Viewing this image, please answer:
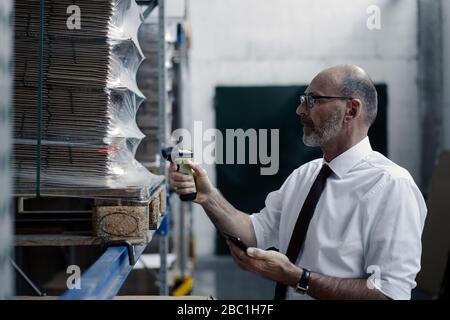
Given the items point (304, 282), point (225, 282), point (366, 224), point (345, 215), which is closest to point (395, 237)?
point (366, 224)

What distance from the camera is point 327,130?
6.98ft

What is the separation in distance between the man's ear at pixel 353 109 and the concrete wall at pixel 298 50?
5537 millimetres

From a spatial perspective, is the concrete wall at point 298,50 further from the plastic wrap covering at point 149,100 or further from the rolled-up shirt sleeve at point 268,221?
the rolled-up shirt sleeve at point 268,221

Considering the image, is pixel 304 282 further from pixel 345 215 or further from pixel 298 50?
pixel 298 50

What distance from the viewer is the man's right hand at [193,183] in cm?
230

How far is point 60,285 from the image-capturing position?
160 inches

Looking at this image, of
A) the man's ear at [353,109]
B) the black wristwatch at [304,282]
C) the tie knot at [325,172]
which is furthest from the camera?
the tie knot at [325,172]

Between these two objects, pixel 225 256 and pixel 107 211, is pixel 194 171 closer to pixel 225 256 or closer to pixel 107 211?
pixel 107 211

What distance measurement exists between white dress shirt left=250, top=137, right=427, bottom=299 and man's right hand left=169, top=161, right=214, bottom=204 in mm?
404

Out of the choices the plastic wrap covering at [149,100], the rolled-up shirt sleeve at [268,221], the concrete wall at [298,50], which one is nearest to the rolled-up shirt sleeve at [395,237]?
the rolled-up shirt sleeve at [268,221]

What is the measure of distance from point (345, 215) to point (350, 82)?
1.66 feet

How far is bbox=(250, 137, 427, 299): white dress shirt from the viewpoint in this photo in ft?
6.15

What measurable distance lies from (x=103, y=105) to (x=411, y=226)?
1.23 metres

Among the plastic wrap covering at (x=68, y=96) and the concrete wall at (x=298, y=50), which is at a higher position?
the concrete wall at (x=298, y=50)
